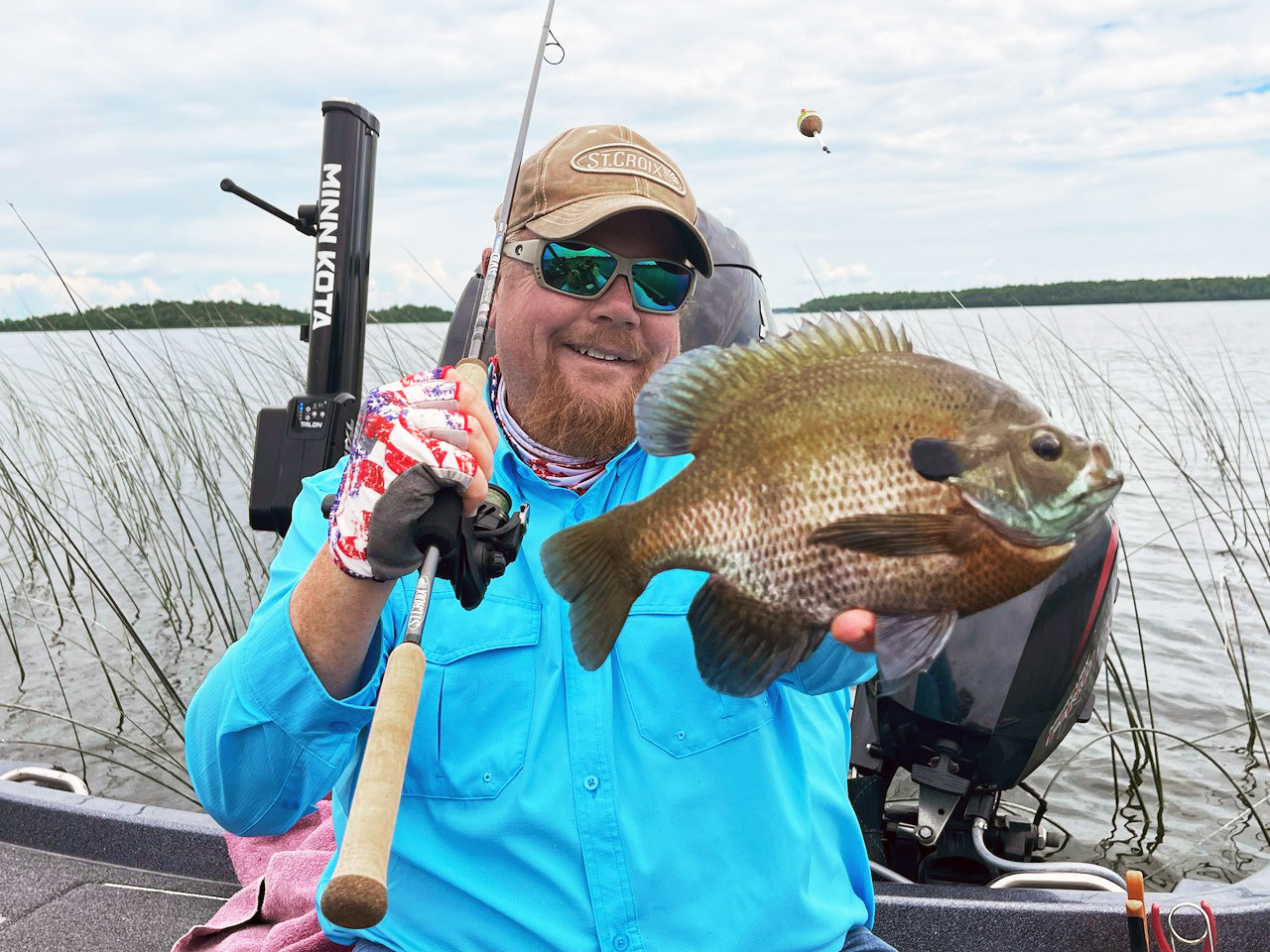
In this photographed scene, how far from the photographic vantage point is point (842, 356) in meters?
1.43

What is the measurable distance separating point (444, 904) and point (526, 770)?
0.93ft

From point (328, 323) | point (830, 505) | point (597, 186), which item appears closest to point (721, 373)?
point (830, 505)

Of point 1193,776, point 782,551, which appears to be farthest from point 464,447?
point 1193,776

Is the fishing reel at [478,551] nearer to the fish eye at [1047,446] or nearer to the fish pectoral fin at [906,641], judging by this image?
the fish pectoral fin at [906,641]

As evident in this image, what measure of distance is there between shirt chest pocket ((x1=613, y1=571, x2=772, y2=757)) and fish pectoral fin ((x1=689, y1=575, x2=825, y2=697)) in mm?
467

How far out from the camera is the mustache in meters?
2.12

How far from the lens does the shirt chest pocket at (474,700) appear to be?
6.07ft

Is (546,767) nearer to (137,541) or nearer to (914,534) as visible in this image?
(914,534)

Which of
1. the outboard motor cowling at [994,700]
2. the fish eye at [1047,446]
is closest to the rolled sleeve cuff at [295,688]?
the fish eye at [1047,446]

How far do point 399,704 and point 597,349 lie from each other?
37.8 inches

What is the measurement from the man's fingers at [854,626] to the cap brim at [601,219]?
1.01 m

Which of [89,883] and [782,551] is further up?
[782,551]

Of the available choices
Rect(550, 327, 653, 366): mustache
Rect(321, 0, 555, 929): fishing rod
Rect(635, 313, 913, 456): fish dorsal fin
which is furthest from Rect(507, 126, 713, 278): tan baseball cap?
Rect(635, 313, 913, 456): fish dorsal fin

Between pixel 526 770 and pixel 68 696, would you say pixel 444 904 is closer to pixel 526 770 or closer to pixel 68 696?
pixel 526 770
